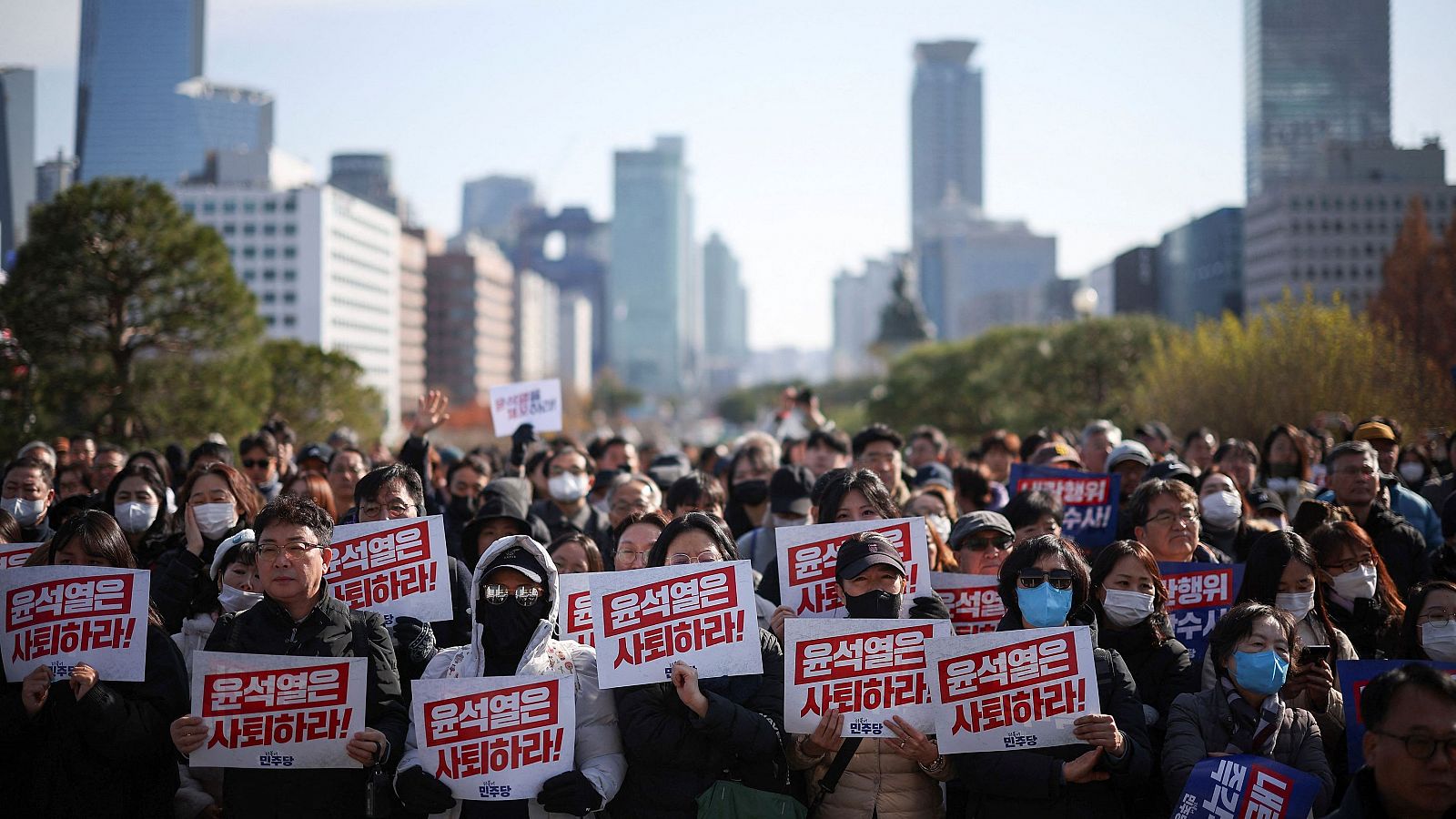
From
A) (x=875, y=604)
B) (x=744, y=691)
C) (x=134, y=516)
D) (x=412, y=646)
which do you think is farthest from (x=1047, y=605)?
(x=134, y=516)

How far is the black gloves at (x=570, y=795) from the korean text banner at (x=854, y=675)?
30.0 inches

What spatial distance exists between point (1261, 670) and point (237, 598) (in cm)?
421

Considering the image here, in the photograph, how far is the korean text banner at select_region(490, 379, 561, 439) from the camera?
1222cm

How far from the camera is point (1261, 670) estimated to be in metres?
4.80

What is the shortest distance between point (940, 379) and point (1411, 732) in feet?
148

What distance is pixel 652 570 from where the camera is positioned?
4996 millimetres

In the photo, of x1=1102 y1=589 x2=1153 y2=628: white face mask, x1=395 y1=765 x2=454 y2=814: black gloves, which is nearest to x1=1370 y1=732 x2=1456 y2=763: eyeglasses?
x1=1102 y1=589 x2=1153 y2=628: white face mask

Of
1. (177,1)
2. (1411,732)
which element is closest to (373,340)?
(177,1)

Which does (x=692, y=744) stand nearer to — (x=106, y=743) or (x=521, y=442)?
(x=106, y=743)

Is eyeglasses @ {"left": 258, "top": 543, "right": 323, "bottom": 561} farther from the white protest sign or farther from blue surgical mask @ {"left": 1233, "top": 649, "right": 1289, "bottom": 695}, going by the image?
blue surgical mask @ {"left": 1233, "top": 649, "right": 1289, "bottom": 695}

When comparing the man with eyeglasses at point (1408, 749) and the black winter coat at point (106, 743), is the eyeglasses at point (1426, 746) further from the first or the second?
the black winter coat at point (106, 743)

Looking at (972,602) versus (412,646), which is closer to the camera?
(412,646)

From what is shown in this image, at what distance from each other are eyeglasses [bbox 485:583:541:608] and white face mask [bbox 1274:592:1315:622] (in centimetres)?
316

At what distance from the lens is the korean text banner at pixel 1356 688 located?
4.37 m
